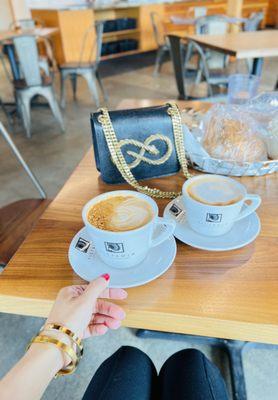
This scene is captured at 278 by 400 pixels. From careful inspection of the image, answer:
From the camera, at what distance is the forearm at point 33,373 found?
0.39 meters

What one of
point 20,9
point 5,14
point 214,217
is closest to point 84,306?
point 214,217

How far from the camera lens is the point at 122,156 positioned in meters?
0.73

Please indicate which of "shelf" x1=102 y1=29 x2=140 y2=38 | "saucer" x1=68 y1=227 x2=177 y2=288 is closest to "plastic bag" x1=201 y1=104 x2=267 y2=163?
"saucer" x1=68 y1=227 x2=177 y2=288

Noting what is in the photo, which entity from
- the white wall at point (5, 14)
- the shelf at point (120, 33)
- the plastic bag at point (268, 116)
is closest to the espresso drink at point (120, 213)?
the plastic bag at point (268, 116)

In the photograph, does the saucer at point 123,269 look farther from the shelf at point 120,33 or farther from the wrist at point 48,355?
the shelf at point 120,33

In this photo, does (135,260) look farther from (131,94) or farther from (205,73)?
(131,94)

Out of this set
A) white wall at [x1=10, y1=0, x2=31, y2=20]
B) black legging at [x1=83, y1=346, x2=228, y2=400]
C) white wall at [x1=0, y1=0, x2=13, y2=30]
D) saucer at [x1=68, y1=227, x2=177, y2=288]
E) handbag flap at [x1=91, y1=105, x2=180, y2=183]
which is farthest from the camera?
white wall at [x1=0, y1=0, x2=13, y2=30]

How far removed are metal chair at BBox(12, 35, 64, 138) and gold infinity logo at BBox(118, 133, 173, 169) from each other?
2382mm

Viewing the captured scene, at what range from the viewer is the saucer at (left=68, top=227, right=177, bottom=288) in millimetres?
502

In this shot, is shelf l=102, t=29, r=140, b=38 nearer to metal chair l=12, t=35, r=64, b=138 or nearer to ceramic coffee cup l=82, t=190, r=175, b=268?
metal chair l=12, t=35, r=64, b=138

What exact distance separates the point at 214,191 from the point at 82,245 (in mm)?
258

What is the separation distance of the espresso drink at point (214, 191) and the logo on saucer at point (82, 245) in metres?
0.21

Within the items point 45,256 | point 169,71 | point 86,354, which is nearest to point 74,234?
point 45,256

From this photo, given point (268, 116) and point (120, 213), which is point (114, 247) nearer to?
point (120, 213)
